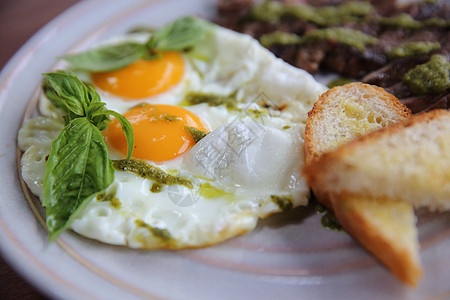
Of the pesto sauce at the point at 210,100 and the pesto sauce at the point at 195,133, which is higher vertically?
the pesto sauce at the point at 195,133

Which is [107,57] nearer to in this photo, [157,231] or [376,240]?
[157,231]

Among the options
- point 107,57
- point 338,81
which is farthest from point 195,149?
point 338,81

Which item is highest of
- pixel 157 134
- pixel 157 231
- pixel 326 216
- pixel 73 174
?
pixel 73 174

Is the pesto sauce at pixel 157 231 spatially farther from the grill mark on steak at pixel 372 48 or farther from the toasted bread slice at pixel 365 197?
the grill mark on steak at pixel 372 48

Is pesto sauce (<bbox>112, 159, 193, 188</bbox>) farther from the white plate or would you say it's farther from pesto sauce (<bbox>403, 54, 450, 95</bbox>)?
pesto sauce (<bbox>403, 54, 450, 95</bbox>)

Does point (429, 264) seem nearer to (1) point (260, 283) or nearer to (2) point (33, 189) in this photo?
(1) point (260, 283)

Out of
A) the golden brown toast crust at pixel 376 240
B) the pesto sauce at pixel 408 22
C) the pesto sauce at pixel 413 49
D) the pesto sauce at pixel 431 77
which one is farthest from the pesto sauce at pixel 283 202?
the pesto sauce at pixel 408 22

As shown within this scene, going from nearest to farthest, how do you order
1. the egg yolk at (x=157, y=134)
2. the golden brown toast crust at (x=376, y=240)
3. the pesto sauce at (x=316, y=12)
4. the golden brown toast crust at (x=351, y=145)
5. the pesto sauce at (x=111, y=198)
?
the golden brown toast crust at (x=376, y=240), the golden brown toast crust at (x=351, y=145), the pesto sauce at (x=111, y=198), the egg yolk at (x=157, y=134), the pesto sauce at (x=316, y=12)
